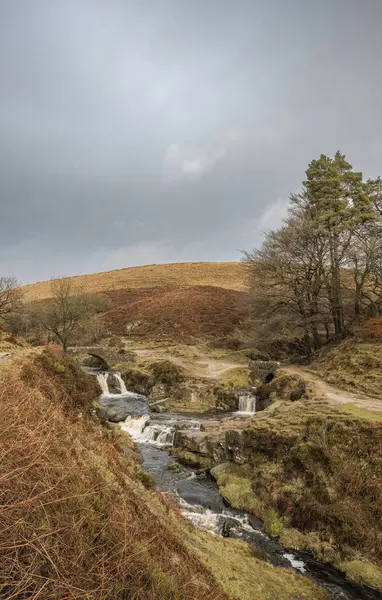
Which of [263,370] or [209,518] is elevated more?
[263,370]

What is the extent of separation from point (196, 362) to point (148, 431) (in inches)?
559

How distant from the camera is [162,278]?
71.8 metres

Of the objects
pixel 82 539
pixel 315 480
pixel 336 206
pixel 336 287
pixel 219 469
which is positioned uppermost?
pixel 336 206

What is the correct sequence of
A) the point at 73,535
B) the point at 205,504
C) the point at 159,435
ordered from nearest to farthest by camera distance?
1. the point at 73,535
2. the point at 205,504
3. the point at 159,435

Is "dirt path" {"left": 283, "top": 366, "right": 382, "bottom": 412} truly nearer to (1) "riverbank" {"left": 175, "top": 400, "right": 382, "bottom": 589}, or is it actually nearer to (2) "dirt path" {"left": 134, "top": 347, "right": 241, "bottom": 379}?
(1) "riverbank" {"left": 175, "top": 400, "right": 382, "bottom": 589}

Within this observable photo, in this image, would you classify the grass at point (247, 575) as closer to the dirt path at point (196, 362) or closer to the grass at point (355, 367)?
the grass at point (355, 367)

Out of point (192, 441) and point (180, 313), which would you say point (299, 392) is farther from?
point (180, 313)

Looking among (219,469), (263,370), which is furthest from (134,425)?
(263,370)

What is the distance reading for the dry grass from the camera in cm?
6706

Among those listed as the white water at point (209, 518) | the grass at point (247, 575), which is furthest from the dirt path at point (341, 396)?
the grass at point (247, 575)

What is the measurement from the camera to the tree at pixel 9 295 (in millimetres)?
29875

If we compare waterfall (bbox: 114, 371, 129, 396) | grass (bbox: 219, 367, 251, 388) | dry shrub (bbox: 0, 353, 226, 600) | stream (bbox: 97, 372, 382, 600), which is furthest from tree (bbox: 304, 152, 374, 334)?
dry shrub (bbox: 0, 353, 226, 600)

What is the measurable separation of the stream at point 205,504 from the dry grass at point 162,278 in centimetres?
4384

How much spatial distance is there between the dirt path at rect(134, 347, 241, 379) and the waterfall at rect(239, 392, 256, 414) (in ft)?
15.1
